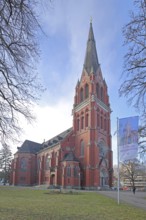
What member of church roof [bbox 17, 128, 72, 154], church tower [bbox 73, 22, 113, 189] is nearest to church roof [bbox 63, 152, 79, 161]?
church tower [bbox 73, 22, 113, 189]

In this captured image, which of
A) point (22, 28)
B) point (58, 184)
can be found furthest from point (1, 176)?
point (22, 28)

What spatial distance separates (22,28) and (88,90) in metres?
54.4

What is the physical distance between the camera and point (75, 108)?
213ft

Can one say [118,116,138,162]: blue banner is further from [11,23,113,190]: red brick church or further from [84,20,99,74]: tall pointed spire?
[84,20,99,74]: tall pointed spire

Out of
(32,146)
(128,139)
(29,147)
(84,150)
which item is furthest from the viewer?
(32,146)

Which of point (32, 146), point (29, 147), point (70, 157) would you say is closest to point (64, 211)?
point (70, 157)

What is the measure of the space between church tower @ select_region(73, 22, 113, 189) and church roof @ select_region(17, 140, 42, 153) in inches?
772

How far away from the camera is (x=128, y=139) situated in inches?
827

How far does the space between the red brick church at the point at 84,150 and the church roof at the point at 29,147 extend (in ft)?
4.50

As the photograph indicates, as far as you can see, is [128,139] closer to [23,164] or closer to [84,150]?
[84,150]

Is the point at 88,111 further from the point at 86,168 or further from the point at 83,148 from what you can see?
the point at 86,168

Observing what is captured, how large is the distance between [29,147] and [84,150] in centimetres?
2522

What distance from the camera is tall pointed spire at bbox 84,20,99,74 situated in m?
64.8

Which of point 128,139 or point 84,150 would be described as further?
point 84,150
